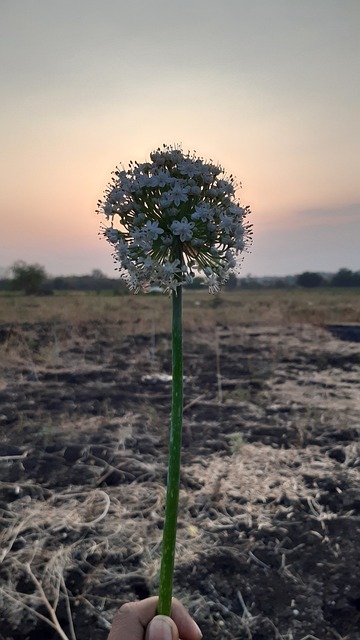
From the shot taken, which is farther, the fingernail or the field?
the field

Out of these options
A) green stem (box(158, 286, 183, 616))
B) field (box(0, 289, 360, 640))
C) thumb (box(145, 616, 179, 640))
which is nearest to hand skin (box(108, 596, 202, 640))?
thumb (box(145, 616, 179, 640))

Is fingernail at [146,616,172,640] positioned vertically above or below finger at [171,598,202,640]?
above

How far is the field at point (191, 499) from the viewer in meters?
3.85

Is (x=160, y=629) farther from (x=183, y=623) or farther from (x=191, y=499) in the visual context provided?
(x=191, y=499)

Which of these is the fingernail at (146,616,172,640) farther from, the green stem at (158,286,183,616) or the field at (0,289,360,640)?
the field at (0,289,360,640)

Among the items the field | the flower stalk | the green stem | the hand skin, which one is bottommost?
the field

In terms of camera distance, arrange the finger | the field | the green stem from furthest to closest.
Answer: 1. the field
2. the finger
3. the green stem

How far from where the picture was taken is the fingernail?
2.00 m

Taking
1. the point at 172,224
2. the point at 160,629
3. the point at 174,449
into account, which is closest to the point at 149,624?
the point at 160,629

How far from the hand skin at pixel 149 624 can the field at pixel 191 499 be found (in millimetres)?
1631

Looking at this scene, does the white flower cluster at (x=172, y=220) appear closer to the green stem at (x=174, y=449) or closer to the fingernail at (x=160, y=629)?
the green stem at (x=174, y=449)

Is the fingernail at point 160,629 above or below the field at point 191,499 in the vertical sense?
above

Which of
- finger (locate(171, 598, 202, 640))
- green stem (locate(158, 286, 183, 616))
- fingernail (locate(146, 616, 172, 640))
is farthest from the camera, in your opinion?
finger (locate(171, 598, 202, 640))

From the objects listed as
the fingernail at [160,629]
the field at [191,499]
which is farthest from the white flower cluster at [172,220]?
the field at [191,499]
